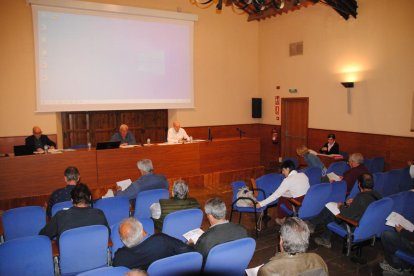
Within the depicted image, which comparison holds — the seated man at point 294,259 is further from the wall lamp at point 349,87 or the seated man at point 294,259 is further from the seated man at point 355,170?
the wall lamp at point 349,87

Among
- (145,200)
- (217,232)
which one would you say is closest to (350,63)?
(145,200)

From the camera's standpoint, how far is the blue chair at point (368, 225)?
353 centimetres

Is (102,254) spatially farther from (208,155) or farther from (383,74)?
(383,74)

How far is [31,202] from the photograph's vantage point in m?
5.91

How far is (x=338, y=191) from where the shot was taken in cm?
458

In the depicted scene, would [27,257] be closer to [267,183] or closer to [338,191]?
[267,183]

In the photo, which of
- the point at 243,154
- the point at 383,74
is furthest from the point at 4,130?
the point at 383,74

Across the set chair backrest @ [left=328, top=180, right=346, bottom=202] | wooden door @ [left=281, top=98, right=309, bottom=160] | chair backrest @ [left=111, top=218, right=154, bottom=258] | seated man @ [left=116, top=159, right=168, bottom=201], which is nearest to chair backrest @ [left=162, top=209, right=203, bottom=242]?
chair backrest @ [left=111, top=218, right=154, bottom=258]

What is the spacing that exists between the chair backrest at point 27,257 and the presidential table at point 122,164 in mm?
3619

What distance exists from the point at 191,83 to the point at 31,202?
5235mm

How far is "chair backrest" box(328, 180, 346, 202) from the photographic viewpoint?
178 inches

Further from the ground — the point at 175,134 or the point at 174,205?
the point at 175,134

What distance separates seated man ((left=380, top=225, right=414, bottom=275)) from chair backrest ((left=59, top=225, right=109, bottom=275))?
9.28 feet

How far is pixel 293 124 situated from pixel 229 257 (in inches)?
303
